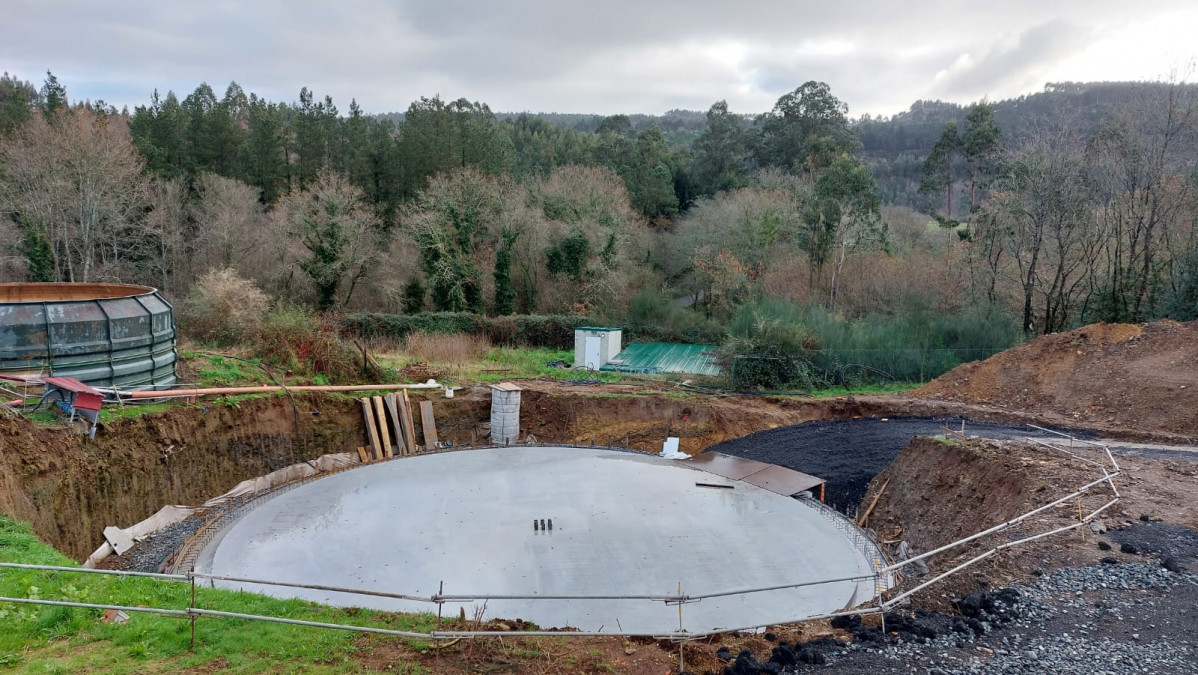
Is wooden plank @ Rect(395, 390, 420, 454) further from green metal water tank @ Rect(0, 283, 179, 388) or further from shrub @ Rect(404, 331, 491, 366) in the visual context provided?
shrub @ Rect(404, 331, 491, 366)

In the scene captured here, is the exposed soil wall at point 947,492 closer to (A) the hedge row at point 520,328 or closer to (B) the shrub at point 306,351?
(B) the shrub at point 306,351

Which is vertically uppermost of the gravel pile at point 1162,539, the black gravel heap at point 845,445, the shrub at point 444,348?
the shrub at point 444,348

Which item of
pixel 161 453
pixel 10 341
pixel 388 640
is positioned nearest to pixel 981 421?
pixel 388 640

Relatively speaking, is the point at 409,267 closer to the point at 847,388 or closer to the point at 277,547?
the point at 847,388

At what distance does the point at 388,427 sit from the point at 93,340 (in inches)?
241

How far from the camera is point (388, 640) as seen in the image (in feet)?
19.7

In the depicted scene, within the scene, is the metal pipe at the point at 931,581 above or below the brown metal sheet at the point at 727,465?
above

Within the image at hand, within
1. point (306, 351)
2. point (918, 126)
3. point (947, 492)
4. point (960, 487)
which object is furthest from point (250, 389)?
point (918, 126)

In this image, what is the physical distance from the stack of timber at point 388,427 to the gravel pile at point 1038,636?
11.3 metres

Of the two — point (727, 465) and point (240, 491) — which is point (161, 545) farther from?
point (727, 465)

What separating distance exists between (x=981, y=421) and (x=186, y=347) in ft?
66.9

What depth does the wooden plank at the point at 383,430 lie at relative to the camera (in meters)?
15.5

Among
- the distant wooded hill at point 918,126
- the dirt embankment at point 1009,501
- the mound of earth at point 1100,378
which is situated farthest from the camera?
the distant wooded hill at point 918,126

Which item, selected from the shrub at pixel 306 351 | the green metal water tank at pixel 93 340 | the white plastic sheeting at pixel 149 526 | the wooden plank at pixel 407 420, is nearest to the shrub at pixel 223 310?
the shrub at pixel 306 351
